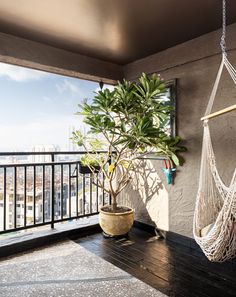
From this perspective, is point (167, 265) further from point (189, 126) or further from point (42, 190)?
point (42, 190)

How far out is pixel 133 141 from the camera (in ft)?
8.75

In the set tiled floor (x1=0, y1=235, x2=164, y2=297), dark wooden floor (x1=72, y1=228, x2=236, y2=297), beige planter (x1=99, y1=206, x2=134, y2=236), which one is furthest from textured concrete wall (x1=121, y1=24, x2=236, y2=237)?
tiled floor (x1=0, y1=235, x2=164, y2=297)

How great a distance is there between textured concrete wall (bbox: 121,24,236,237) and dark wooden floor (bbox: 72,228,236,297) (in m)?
0.31

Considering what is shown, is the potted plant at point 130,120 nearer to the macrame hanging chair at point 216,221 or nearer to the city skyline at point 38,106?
the city skyline at point 38,106

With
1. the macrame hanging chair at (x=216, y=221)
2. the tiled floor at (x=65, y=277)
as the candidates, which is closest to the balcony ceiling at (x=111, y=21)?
the macrame hanging chair at (x=216, y=221)

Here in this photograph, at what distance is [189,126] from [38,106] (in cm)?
272

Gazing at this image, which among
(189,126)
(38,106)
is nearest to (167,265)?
(189,126)

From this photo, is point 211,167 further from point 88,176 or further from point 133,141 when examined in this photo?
point 88,176

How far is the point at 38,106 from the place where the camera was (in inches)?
164

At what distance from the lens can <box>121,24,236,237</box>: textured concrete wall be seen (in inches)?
92.8

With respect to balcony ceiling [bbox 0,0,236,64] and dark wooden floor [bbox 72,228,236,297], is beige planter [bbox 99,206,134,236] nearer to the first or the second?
dark wooden floor [bbox 72,228,236,297]

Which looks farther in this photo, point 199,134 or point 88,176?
point 88,176

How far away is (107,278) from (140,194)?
146 centimetres

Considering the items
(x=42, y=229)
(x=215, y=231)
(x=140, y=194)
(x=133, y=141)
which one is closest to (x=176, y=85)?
(x=133, y=141)
